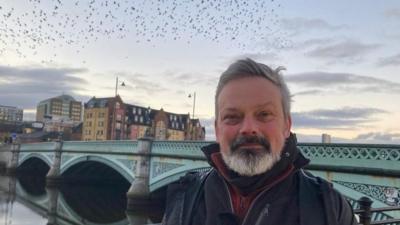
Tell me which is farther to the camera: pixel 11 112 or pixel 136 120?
pixel 11 112

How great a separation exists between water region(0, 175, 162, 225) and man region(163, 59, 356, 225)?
77.8 feet

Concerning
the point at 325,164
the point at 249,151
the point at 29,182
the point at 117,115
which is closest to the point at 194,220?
the point at 249,151

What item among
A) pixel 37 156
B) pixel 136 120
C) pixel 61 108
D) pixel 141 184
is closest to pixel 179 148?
pixel 141 184

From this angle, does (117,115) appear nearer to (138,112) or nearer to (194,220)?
(138,112)

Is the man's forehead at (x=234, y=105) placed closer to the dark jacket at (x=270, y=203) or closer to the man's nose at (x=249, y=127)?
the man's nose at (x=249, y=127)

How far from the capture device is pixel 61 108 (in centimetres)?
17325

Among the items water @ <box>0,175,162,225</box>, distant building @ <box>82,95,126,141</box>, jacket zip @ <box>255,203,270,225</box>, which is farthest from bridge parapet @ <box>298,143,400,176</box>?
distant building @ <box>82,95,126,141</box>

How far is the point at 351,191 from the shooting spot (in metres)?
13.4

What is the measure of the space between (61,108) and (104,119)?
303ft

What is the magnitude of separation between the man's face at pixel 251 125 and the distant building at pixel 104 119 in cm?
8357

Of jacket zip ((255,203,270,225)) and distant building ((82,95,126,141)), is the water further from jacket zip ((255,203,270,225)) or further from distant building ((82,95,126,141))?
distant building ((82,95,126,141))

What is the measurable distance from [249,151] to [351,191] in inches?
492

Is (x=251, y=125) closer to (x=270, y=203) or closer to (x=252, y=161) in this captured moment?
(x=252, y=161)

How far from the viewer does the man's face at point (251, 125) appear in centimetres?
184
